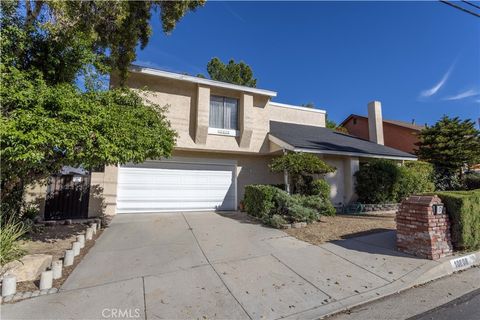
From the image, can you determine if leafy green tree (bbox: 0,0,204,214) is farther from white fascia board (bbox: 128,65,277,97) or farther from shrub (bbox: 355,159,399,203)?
shrub (bbox: 355,159,399,203)

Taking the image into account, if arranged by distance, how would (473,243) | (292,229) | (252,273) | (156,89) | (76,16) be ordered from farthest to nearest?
(156,89)
(292,229)
(76,16)
(473,243)
(252,273)

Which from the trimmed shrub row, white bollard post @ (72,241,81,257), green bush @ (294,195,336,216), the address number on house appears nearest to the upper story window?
the trimmed shrub row

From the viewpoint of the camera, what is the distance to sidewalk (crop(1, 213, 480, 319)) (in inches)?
135

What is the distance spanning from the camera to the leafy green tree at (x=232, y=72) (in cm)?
2622

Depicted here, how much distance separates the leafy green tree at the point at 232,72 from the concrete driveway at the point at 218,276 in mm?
22089

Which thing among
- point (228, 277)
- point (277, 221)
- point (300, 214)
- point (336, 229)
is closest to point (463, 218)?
point (336, 229)

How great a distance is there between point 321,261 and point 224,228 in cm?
358

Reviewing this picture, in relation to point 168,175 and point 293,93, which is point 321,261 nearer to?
point 168,175

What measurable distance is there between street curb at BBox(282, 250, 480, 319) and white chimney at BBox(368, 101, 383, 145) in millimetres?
11991

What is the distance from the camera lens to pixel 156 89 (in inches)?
406

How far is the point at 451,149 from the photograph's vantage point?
1526 centimetres

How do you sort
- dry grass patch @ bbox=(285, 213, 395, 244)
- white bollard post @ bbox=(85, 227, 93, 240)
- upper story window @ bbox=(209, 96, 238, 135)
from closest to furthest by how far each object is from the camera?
white bollard post @ bbox=(85, 227, 93, 240) < dry grass patch @ bbox=(285, 213, 395, 244) < upper story window @ bbox=(209, 96, 238, 135)

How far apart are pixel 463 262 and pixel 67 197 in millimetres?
11876

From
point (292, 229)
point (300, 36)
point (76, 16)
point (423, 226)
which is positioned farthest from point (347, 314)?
point (300, 36)
